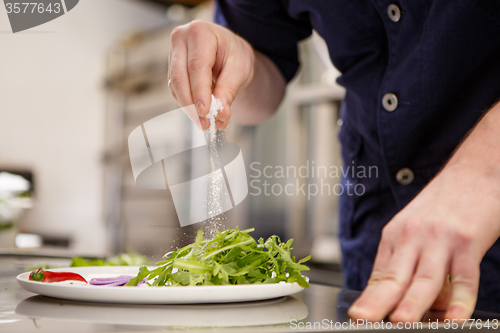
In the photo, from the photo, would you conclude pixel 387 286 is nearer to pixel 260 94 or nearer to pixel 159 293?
pixel 159 293

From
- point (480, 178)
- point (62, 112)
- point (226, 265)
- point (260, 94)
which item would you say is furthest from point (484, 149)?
point (62, 112)

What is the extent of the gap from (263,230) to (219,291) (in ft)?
7.44

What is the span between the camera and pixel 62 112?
390cm

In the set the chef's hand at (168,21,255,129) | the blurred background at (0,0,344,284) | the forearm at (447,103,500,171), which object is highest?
the chef's hand at (168,21,255,129)

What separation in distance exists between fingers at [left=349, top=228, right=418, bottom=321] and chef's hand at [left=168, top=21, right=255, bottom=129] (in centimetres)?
32

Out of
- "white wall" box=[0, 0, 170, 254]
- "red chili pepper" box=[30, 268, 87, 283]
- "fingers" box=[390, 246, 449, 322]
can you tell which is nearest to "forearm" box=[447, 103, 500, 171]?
"fingers" box=[390, 246, 449, 322]

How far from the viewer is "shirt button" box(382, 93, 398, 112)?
31.6 inches

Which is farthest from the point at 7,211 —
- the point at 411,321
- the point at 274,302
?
the point at 411,321

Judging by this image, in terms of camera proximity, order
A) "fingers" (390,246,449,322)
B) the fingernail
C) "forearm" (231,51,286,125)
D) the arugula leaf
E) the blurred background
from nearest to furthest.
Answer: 1. "fingers" (390,246,449,322)
2. the arugula leaf
3. the fingernail
4. "forearm" (231,51,286,125)
5. the blurred background

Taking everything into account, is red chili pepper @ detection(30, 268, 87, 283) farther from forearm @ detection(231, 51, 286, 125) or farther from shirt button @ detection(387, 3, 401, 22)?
shirt button @ detection(387, 3, 401, 22)

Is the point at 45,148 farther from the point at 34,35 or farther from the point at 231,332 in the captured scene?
the point at 231,332

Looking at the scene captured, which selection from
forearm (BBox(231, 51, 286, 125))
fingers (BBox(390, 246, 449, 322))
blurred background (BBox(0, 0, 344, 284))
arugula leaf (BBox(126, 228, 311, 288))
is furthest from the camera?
blurred background (BBox(0, 0, 344, 284))

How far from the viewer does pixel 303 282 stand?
0.49 metres

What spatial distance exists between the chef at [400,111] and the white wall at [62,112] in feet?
10.0
